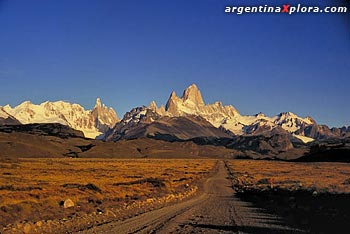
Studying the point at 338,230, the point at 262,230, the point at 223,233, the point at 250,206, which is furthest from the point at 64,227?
the point at 250,206

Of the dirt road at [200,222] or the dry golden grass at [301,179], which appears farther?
the dry golden grass at [301,179]

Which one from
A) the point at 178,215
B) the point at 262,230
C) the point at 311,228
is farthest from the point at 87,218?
the point at 311,228

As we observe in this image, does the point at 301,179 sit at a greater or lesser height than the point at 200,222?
greater

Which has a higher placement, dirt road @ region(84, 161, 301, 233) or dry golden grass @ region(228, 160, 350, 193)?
dry golden grass @ region(228, 160, 350, 193)

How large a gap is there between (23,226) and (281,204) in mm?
19905

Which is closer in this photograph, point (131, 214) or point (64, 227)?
point (64, 227)

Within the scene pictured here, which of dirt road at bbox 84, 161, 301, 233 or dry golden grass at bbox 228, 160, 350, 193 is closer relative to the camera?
dirt road at bbox 84, 161, 301, 233

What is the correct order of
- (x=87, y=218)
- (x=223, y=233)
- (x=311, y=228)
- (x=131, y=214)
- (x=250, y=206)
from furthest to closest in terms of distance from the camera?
(x=250, y=206) < (x=131, y=214) < (x=87, y=218) < (x=311, y=228) < (x=223, y=233)

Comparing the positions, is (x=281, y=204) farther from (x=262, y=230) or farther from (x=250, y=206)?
(x=262, y=230)

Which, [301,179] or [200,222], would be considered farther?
[301,179]

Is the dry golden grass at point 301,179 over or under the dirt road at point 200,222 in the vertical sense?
over

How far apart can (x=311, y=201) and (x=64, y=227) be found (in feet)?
64.1

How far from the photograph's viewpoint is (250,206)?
35.0 m

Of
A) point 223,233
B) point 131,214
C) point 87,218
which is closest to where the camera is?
point 223,233
